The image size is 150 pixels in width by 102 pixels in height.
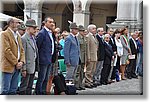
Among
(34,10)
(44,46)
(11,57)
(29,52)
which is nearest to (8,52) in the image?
(11,57)

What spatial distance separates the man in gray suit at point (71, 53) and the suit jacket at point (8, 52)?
48 centimetres

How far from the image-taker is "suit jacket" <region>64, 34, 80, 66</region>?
3.68 meters

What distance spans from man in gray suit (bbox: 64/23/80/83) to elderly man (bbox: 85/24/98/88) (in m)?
0.11

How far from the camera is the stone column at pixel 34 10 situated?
361 cm

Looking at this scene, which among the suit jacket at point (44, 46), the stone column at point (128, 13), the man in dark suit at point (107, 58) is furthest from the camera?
the man in dark suit at point (107, 58)

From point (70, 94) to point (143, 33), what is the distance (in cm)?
87

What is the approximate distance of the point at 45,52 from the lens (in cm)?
362

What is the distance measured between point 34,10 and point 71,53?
0.53 metres

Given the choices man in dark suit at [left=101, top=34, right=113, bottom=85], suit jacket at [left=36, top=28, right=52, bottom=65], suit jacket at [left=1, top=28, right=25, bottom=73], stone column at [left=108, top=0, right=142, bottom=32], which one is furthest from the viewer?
man in dark suit at [left=101, top=34, right=113, bottom=85]

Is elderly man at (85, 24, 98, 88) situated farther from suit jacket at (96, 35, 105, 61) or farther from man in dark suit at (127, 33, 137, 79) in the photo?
man in dark suit at (127, 33, 137, 79)

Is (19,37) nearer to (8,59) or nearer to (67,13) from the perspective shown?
(8,59)

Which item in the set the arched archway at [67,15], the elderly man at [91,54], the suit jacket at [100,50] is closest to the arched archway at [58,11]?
the arched archway at [67,15]

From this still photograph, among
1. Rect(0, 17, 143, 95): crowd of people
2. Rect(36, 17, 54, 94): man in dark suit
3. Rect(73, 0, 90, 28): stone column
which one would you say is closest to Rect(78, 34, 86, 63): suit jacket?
Rect(0, 17, 143, 95): crowd of people

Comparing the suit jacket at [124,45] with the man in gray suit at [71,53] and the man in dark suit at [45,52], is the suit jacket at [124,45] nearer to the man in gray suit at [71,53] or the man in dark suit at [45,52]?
the man in gray suit at [71,53]
